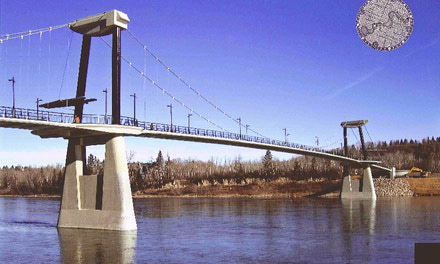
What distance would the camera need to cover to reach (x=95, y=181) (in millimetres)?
38625

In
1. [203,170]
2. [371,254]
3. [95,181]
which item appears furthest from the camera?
[203,170]

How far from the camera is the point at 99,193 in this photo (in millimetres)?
38344

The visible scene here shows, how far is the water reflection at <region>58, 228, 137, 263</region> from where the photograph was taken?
26.7 m

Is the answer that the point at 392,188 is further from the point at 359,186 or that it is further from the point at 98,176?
the point at 98,176

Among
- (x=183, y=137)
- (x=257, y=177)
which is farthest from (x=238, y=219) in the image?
(x=257, y=177)

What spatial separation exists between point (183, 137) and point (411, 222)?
75.9 ft

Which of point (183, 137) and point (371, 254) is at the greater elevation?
point (183, 137)

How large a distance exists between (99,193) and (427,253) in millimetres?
33029

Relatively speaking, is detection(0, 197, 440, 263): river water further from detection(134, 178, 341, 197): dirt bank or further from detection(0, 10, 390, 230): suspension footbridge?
detection(134, 178, 341, 197): dirt bank

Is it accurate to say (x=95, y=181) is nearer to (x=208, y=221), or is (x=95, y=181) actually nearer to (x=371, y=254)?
(x=208, y=221)

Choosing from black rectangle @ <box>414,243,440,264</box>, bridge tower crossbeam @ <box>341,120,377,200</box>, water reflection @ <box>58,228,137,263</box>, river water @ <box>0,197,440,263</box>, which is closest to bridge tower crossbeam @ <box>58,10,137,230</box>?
water reflection @ <box>58,228,137,263</box>

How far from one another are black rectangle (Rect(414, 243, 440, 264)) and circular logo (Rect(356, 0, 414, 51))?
70.8 feet

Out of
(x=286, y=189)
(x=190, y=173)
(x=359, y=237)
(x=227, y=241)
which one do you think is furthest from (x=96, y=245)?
(x=190, y=173)

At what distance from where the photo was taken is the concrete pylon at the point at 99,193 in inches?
1453
